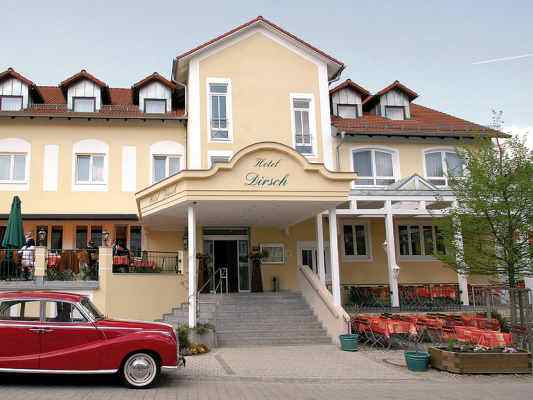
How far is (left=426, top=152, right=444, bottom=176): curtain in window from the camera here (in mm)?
22953

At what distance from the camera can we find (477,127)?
23453 millimetres

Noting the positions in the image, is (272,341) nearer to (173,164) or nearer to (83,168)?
(173,164)

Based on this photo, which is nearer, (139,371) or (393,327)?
(139,371)

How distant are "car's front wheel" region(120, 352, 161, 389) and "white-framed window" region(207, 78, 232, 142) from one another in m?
11.9

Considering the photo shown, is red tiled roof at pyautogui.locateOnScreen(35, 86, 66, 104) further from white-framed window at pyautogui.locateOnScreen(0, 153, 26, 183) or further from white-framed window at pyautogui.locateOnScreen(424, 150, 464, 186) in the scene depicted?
white-framed window at pyautogui.locateOnScreen(424, 150, 464, 186)

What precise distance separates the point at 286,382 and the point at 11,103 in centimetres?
1706

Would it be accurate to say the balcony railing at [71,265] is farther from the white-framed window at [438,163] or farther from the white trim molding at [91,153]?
the white-framed window at [438,163]

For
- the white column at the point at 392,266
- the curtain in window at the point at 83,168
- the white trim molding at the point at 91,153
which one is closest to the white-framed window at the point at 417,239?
the white column at the point at 392,266

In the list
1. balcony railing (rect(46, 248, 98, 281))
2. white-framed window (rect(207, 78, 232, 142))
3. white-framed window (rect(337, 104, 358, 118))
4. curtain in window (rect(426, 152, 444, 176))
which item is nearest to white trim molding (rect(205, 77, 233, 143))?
white-framed window (rect(207, 78, 232, 142))

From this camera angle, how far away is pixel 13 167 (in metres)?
20.7

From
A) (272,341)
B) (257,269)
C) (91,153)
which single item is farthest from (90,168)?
(272,341)

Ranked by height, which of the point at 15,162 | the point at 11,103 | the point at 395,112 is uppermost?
the point at 395,112

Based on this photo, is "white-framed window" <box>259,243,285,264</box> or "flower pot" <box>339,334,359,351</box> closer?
"flower pot" <box>339,334,359,351</box>

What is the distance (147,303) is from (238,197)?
4.94 metres
